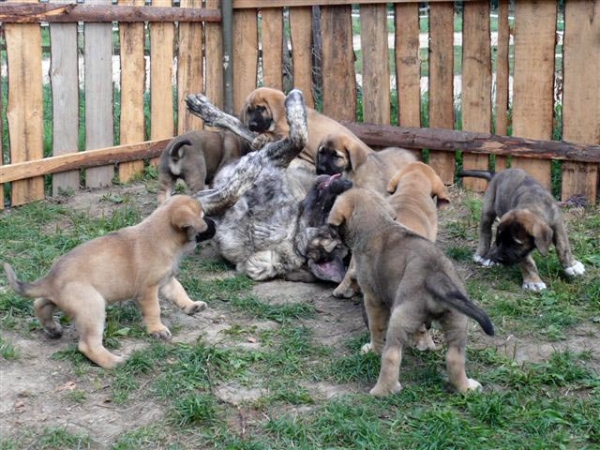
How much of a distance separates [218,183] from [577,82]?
392 cm

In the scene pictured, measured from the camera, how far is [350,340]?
6230 millimetres

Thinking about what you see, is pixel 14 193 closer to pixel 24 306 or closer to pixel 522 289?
pixel 24 306

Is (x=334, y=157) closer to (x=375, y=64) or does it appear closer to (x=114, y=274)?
(x=375, y=64)

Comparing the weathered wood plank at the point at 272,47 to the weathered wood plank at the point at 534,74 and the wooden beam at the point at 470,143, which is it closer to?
the wooden beam at the point at 470,143

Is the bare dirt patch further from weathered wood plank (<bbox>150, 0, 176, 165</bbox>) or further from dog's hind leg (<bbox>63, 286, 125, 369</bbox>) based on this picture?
weathered wood plank (<bbox>150, 0, 176, 165</bbox>)

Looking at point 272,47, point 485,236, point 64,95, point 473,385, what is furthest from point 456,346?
point 272,47

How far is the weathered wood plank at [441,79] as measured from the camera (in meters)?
10.2

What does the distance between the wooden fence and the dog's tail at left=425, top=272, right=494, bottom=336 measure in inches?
189

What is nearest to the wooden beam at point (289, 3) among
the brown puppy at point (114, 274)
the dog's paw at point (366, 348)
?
the brown puppy at point (114, 274)

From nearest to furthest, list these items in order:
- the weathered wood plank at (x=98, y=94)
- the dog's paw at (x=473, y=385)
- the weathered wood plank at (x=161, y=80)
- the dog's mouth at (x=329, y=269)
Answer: the dog's paw at (x=473, y=385), the dog's mouth at (x=329, y=269), the weathered wood plank at (x=98, y=94), the weathered wood plank at (x=161, y=80)

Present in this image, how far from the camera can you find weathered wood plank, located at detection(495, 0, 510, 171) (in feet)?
32.1

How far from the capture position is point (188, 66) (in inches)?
455

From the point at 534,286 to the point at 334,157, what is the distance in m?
2.25

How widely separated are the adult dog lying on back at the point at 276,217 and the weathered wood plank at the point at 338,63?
3.22 meters
